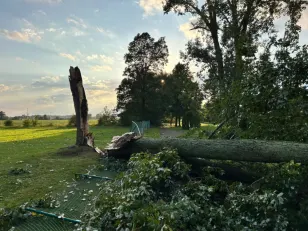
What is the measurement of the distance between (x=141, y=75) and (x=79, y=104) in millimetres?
20960

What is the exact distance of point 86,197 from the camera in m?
4.25

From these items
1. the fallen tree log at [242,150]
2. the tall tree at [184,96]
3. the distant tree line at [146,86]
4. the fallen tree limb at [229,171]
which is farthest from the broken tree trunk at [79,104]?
the distant tree line at [146,86]

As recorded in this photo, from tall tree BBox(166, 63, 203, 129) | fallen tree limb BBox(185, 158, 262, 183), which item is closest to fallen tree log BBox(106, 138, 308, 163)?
fallen tree limb BBox(185, 158, 262, 183)

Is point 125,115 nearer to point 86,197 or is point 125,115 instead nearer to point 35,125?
point 35,125

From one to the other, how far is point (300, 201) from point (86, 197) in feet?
9.70

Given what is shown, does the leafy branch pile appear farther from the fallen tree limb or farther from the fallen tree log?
the fallen tree limb

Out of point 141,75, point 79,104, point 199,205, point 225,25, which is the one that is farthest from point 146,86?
point 199,205

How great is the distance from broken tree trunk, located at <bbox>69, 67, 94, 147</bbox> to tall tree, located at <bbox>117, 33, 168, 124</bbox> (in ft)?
67.0

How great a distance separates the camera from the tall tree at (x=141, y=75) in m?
28.9

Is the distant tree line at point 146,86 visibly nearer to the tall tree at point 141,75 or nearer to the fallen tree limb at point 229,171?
the tall tree at point 141,75

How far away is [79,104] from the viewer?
8.91m

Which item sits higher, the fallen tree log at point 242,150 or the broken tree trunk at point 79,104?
the broken tree trunk at point 79,104

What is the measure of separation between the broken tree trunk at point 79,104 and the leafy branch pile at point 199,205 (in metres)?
5.74

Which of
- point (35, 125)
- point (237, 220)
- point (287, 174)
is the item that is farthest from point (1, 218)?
point (35, 125)
